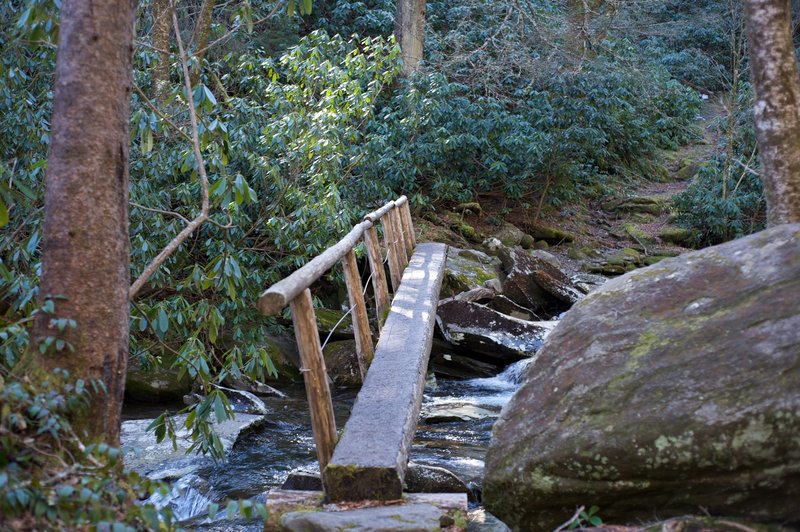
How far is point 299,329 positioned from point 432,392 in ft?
15.0

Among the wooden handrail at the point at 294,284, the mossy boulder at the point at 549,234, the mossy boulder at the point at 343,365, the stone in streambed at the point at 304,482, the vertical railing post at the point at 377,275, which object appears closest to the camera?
the wooden handrail at the point at 294,284

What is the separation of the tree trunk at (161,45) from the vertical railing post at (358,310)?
3639 mm

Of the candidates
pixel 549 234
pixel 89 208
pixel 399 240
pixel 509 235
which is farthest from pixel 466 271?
pixel 89 208

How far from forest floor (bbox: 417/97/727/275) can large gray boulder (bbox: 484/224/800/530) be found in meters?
9.64

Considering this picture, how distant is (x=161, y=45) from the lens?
955cm

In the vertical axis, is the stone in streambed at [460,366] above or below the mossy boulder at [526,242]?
below

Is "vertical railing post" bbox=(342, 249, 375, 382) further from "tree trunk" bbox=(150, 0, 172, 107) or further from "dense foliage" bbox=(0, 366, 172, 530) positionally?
"tree trunk" bbox=(150, 0, 172, 107)

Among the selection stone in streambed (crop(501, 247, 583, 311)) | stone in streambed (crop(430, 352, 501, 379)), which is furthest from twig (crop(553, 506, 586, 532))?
stone in streambed (crop(501, 247, 583, 311))

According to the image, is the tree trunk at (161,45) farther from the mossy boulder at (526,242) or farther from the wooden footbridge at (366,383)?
the mossy boulder at (526,242)

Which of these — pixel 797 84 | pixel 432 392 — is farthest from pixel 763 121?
pixel 432 392

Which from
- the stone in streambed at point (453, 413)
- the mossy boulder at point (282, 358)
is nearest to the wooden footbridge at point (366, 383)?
the stone in streambed at point (453, 413)

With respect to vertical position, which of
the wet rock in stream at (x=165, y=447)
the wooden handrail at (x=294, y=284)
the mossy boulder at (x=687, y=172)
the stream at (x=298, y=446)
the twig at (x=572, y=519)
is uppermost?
the mossy boulder at (x=687, y=172)

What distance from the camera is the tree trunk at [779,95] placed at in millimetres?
4473

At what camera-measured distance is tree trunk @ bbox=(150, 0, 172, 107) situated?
809 cm
